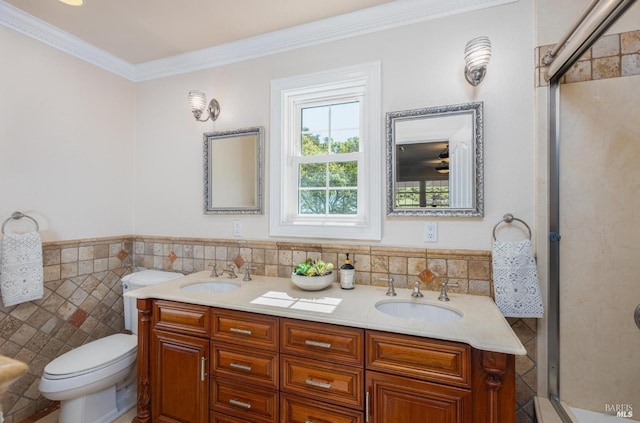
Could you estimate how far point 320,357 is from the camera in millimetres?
1396

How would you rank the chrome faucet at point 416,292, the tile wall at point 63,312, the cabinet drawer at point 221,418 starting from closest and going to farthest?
the cabinet drawer at point 221,418, the chrome faucet at point 416,292, the tile wall at point 63,312

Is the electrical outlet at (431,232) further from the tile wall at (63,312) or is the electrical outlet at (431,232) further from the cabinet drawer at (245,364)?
the tile wall at (63,312)

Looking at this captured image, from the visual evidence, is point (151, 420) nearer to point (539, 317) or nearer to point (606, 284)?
point (539, 317)

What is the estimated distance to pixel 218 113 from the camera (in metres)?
2.34

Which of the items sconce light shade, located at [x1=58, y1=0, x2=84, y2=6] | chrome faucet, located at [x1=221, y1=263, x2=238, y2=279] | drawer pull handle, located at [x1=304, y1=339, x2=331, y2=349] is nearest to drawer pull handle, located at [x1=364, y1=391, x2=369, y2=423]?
drawer pull handle, located at [x1=304, y1=339, x2=331, y2=349]

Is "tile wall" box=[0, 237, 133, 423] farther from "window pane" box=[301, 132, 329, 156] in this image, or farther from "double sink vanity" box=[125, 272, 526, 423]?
"window pane" box=[301, 132, 329, 156]

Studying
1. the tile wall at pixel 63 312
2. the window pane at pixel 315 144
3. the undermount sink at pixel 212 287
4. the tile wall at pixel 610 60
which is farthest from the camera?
the window pane at pixel 315 144

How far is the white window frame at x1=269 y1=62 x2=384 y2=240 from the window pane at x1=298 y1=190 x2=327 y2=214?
4 centimetres

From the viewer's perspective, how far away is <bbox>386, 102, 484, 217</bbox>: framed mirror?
5.52 feet

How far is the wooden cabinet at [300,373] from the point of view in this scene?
46.9 inches

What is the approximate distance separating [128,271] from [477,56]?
2975 millimetres

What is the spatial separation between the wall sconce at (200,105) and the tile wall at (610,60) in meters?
2.15

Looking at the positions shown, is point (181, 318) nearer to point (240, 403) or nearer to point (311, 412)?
point (240, 403)

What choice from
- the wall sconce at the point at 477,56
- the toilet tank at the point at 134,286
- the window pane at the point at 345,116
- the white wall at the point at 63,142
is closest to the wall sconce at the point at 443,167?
the wall sconce at the point at 477,56
